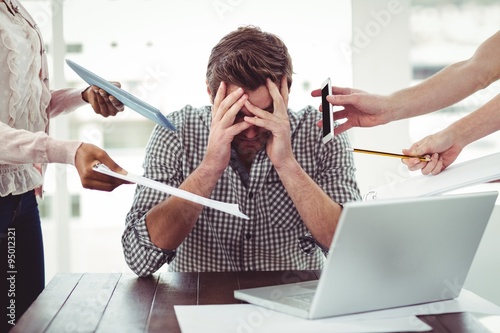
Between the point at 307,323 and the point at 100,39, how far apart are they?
2.86m

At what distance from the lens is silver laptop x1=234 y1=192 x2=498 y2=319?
94 centimetres

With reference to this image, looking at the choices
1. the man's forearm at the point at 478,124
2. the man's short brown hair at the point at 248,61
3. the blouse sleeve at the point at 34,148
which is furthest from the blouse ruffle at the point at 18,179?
the man's forearm at the point at 478,124

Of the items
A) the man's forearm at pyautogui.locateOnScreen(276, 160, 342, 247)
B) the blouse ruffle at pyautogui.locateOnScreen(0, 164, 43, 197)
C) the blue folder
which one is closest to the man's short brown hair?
the man's forearm at pyautogui.locateOnScreen(276, 160, 342, 247)

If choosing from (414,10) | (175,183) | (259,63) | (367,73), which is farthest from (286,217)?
(414,10)

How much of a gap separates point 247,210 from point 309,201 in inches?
8.3

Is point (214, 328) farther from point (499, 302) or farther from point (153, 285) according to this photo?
point (499, 302)

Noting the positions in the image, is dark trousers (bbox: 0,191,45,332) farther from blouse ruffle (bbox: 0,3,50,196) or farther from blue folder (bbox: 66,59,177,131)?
blue folder (bbox: 66,59,177,131)

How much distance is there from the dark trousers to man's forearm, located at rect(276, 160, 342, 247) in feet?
2.33

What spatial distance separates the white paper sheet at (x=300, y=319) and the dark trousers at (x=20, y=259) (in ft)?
2.39

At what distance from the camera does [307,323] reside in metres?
0.99

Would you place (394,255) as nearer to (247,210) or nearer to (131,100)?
(131,100)

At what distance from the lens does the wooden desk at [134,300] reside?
3.34 ft

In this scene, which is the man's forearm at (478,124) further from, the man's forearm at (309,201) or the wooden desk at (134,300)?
the wooden desk at (134,300)

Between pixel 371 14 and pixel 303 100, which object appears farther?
pixel 303 100
